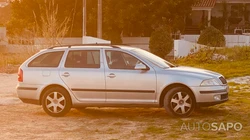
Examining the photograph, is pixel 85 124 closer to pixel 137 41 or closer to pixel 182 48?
pixel 182 48

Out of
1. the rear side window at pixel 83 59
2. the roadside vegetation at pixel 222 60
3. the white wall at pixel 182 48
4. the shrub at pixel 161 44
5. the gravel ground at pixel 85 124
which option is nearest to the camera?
the gravel ground at pixel 85 124

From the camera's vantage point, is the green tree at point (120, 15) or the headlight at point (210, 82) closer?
the headlight at point (210, 82)

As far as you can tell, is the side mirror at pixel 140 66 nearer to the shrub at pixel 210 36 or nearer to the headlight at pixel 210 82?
the headlight at pixel 210 82

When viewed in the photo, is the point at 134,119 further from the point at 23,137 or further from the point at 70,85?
the point at 23,137

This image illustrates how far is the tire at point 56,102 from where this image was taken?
12.2 metres

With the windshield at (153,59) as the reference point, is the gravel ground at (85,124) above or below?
below

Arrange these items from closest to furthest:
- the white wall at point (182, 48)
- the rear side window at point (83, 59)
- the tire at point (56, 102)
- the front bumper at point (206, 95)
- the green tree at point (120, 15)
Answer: the front bumper at point (206, 95)
the tire at point (56, 102)
the rear side window at point (83, 59)
the white wall at point (182, 48)
the green tree at point (120, 15)

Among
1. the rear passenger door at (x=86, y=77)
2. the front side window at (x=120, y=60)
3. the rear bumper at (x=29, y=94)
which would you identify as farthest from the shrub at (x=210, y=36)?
the rear bumper at (x=29, y=94)

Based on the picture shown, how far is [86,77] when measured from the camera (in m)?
12.1

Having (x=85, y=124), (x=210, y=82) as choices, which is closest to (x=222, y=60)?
(x=210, y=82)

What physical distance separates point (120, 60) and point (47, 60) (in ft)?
5.11

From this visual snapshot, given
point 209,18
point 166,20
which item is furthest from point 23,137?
point 209,18

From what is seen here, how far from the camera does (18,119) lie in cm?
1207

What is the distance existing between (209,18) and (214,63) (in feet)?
76.7
